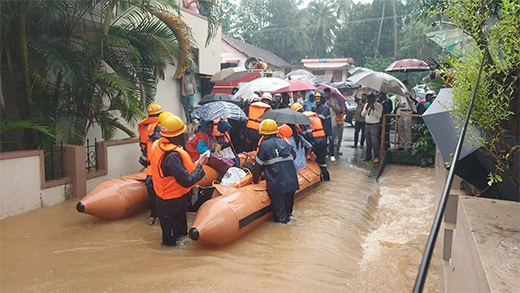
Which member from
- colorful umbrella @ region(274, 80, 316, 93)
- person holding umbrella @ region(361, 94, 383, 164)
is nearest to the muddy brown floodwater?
colorful umbrella @ region(274, 80, 316, 93)

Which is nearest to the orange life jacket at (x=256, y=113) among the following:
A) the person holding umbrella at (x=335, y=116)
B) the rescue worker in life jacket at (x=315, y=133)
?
the rescue worker in life jacket at (x=315, y=133)

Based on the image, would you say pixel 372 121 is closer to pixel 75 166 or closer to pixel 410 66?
pixel 410 66

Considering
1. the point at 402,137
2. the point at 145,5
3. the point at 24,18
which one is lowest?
the point at 402,137

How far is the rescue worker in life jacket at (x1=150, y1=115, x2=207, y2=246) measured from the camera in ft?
15.3

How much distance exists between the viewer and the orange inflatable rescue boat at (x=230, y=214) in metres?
4.88

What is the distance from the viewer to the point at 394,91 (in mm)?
10594

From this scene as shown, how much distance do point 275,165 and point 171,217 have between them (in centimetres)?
175

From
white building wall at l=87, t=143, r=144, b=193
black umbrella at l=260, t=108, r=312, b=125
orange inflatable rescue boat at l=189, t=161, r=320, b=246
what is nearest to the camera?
orange inflatable rescue boat at l=189, t=161, r=320, b=246

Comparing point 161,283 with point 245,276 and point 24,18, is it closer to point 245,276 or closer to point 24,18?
point 245,276

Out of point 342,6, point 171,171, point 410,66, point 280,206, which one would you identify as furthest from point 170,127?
point 342,6

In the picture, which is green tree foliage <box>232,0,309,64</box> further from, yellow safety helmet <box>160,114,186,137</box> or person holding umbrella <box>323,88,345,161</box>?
yellow safety helmet <box>160,114,186,137</box>

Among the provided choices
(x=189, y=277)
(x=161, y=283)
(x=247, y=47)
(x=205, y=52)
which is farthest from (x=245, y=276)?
(x=247, y=47)

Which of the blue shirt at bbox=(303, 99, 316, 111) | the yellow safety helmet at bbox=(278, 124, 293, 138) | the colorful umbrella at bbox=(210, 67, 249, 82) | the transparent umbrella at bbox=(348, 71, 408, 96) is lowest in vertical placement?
the yellow safety helmet at bbox=(278, 124, 293, 138)

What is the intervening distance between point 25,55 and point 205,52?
25.6ft
